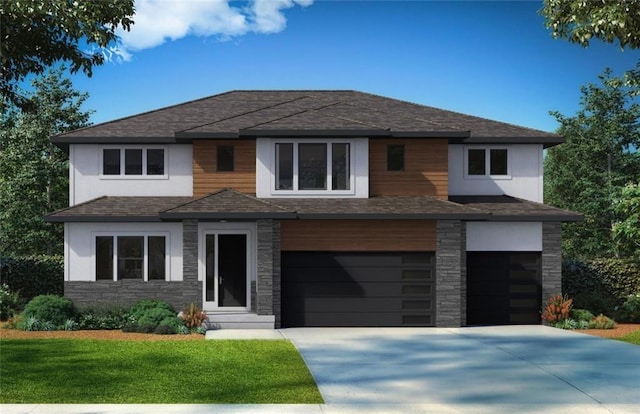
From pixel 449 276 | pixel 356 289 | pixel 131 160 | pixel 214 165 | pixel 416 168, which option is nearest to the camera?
pixel 449 276

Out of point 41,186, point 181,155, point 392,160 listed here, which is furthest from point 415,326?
point 41,186

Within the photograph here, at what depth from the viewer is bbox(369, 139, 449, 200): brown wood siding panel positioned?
21.9 metres

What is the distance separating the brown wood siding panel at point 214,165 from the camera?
22.1 m

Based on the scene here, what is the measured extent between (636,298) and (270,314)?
39.4 ft

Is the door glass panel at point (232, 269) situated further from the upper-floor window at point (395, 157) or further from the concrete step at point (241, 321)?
the upper-floor window at point (395, 157)

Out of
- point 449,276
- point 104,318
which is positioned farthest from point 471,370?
point 104,318

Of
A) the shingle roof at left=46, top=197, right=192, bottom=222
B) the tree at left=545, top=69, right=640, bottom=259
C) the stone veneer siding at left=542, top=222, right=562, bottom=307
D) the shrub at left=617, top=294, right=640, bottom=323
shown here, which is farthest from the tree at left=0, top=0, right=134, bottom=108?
the tree at left=545, top=69, right=640, bottom=259

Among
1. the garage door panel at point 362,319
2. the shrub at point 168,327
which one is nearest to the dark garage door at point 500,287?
the garage door panel at point 362,319

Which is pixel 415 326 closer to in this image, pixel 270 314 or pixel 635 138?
pixel 270 314

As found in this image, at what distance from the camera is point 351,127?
68.6ft

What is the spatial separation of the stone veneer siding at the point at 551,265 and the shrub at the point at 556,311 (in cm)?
36

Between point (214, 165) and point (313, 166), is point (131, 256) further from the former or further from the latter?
point (313, 166)

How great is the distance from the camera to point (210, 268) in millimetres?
→ 21094

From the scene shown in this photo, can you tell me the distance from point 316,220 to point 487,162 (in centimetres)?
697
